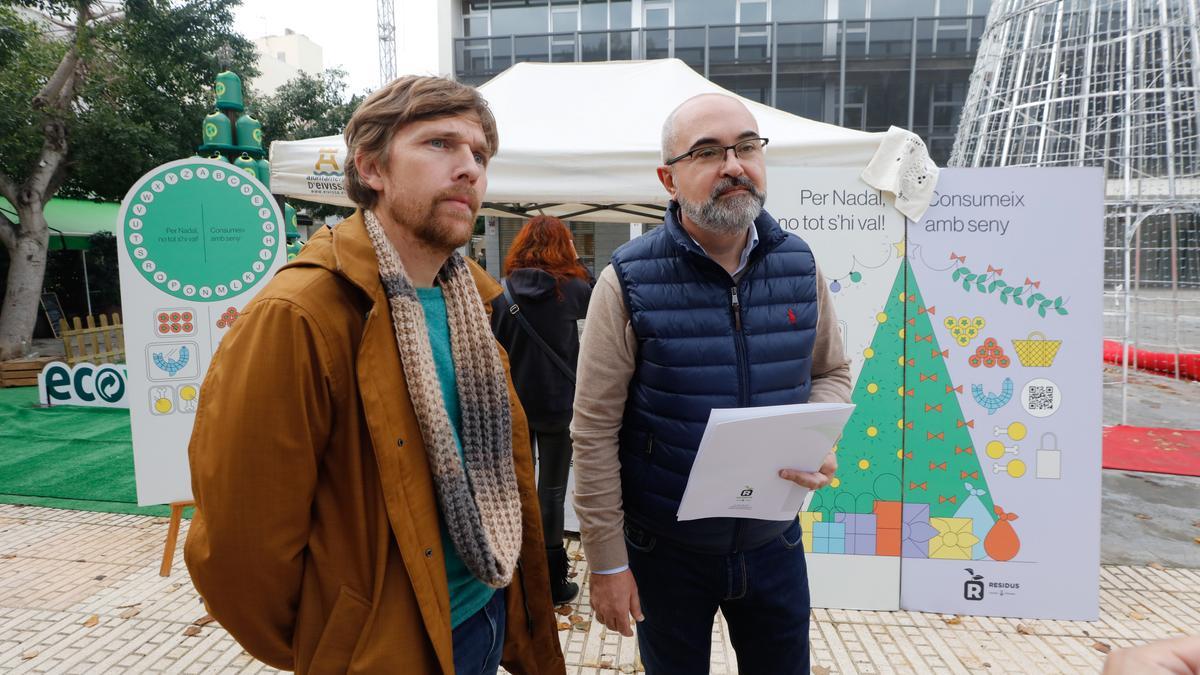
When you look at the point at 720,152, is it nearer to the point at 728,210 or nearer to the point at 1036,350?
the point at 728,210

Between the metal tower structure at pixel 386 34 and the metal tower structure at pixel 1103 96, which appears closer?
the metal tower structure at pixel 1103 96

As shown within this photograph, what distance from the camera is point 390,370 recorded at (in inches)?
48.4

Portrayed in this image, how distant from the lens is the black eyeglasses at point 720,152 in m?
1.66

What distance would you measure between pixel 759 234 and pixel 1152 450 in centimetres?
658

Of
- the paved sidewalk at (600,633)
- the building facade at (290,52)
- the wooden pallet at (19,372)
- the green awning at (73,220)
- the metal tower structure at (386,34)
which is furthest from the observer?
the building facade at (290,52)

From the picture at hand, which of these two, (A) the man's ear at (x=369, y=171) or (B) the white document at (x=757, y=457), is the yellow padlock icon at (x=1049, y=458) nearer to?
(B) the white document at (x=757, y=457)

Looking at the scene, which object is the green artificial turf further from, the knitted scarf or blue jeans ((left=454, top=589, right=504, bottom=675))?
the knitted scarf

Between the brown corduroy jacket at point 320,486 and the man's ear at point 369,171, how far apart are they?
0.09m

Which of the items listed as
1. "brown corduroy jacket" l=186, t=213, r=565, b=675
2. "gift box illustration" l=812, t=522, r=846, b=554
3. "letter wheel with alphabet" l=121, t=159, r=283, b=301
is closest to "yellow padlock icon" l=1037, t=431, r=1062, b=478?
"gift box illustration" l=812, t=522, r=846, b=554

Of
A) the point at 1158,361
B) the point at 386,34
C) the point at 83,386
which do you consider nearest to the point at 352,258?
the point at 83,386

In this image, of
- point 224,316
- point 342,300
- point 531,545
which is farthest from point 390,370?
point 224,316

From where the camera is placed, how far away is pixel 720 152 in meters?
1.67

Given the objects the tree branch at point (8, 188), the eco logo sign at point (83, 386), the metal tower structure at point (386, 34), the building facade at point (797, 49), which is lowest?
the eco logo sign at point (83, 386)

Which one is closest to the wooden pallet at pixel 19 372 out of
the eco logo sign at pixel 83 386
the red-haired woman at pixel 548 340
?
the eco logo sign at pixel 83 386
